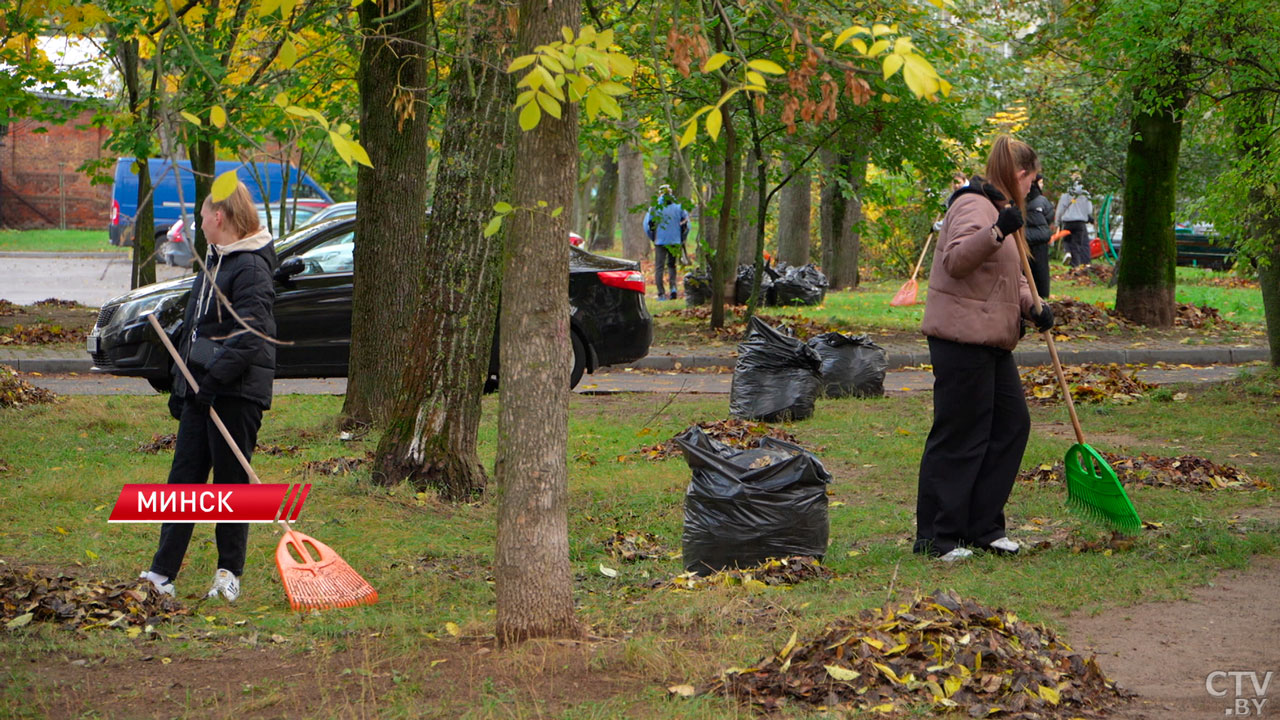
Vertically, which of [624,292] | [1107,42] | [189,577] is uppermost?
[1107,42]

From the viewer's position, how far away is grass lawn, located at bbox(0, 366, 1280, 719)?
3.86 m

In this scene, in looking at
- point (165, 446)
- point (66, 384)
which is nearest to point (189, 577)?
point (165, 446)

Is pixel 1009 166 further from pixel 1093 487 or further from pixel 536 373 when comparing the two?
pixel 536 373

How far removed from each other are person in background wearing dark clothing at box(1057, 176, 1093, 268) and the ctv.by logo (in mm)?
21321

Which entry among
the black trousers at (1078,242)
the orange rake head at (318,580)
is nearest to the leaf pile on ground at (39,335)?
the orange rake head at (318,580)

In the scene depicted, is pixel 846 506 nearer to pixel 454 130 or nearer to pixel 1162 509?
pixel 1162 509

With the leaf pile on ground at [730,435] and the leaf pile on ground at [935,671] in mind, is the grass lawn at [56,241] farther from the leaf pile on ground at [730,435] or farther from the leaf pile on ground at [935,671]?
the leaf pile on ground at [935,671]

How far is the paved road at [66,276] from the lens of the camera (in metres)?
20.9

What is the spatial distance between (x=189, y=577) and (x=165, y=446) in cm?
328

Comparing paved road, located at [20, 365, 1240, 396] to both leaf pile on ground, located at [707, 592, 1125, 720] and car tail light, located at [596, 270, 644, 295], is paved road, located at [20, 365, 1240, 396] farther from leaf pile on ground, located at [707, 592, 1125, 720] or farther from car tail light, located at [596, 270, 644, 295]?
leaf pile on ground, located at [707, 592, 1125, 720]

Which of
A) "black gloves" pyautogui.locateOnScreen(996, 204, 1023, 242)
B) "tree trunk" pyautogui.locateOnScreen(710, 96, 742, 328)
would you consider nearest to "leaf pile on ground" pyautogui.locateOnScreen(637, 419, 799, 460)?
"black gloves" pyautogui.locateOnScreen(996, 204, 1023, 242)

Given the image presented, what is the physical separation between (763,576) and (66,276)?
2354cm

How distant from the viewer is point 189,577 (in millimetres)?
5473

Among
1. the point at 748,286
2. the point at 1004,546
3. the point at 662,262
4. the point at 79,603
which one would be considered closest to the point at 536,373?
the point at 79,603
